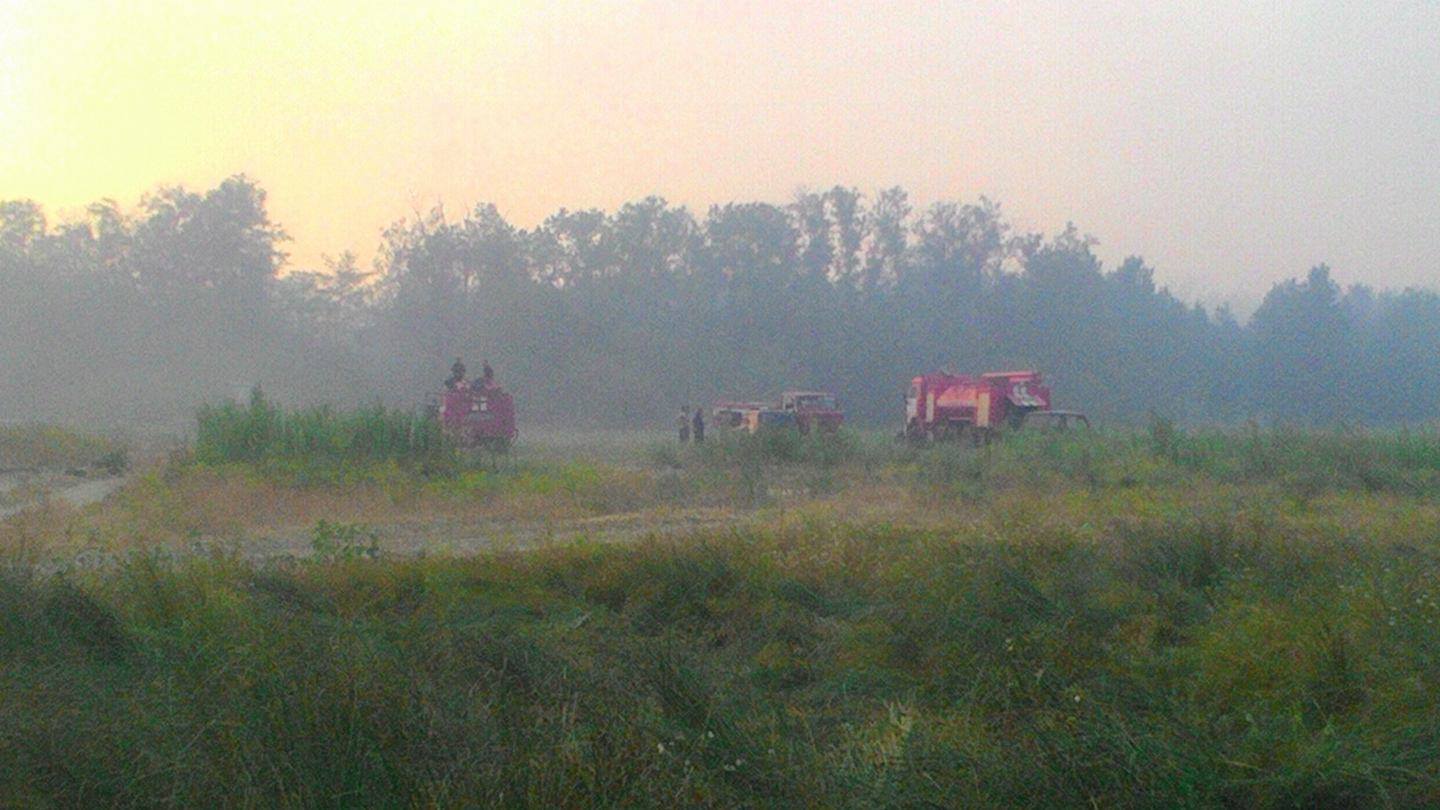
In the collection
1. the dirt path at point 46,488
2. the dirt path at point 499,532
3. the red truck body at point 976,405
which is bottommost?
the dirt path at point 46,488

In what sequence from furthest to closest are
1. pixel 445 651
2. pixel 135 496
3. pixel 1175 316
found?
pixel 1175 316 → pixel 135 496 → pixel 445 651

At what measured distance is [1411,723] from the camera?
6363 millimetres

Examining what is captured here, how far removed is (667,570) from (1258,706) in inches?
228

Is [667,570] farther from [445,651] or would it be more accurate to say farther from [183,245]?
[183,245]

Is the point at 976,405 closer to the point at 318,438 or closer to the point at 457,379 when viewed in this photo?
the point at 457,379

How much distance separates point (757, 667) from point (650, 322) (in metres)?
73.4

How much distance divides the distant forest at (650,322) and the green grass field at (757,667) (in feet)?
200

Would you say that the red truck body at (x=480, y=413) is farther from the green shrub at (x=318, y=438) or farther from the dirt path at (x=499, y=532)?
the dirt path at (x=499, y=532)

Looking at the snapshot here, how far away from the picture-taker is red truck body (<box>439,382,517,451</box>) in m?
39.8

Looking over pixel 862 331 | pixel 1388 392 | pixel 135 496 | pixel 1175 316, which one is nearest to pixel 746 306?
pixel 862 331

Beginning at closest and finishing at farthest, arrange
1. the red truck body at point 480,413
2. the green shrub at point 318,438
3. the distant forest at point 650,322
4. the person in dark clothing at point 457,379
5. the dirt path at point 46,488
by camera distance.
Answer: the dirt path at point 46,488 → the green shrub at point 318,438 → the red truck body at point 480,413 → the person in dark clothing at point 457,379 → the distant forest at point 650,322

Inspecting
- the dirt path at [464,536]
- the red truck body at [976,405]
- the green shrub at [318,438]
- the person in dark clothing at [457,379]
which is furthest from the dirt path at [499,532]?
the red truck body at [976,405]

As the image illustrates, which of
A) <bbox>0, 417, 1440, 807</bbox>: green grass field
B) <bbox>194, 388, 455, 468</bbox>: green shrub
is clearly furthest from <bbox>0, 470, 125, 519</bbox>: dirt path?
<bbox>0, 417, 1440, 807</bbox>: green grass field

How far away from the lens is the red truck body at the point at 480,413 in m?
39.8
